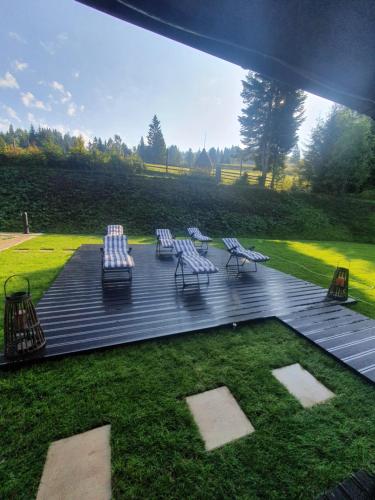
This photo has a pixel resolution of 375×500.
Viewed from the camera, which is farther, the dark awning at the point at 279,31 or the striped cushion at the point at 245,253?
the striped cushion at the point at 245,253

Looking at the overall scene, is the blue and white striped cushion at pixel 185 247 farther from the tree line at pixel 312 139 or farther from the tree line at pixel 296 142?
the tree line at pixel 312 139

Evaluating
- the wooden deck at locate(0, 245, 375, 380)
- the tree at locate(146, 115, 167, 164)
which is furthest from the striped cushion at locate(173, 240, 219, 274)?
the tree at locate(146, 115, 167, 164)

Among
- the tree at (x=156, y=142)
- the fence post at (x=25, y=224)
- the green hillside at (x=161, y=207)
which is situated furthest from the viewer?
the tree at (x=156, y=142)

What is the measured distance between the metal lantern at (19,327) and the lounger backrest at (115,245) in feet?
10.2

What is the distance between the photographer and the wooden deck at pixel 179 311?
2.99 m

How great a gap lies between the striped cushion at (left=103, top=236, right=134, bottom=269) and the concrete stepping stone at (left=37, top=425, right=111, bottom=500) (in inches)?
125

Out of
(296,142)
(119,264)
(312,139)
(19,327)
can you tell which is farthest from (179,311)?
(312,139)

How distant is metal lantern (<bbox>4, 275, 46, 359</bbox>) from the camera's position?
252 centimetres

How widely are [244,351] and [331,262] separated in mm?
7142

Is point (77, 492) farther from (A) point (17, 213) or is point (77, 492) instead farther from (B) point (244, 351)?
(A) point (17, 213)

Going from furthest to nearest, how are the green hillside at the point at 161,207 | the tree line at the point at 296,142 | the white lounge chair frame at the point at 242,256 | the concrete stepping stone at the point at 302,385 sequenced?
the tree line at the point at 296,142
the green hillside at the point at 161,207
the white lounge chair frame at the point at 242,256
the concrete stepping stone at the point at 302,385

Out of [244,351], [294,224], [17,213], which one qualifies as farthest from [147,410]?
[294,224]

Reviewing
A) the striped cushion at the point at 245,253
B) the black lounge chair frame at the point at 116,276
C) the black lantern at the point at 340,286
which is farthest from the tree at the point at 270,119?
the black lounge chair frame at the point at 116,276

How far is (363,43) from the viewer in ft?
3.46
